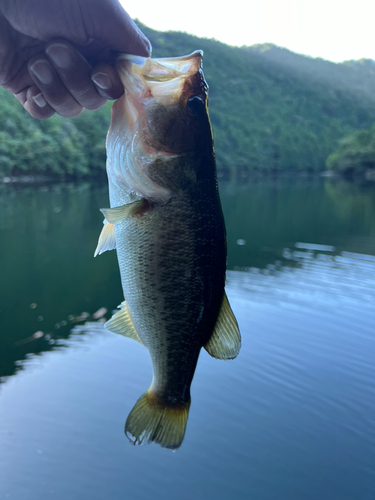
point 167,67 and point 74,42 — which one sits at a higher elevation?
point 74,42

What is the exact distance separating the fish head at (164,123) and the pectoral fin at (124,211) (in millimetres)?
44

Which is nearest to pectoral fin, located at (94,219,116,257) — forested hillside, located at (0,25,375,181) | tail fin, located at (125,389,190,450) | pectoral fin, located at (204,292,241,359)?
pectoral fin, located at (204,292,241,359)

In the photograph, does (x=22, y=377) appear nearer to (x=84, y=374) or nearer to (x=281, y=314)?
(x=84, y=374)

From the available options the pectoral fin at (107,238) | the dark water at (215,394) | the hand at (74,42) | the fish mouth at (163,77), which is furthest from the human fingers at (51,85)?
the dark water at (215,394)

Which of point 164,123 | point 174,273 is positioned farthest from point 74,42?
point 174,273

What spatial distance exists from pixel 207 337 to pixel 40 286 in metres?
22.5

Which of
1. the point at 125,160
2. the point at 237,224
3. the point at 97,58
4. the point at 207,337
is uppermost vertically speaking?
the point at 97,58

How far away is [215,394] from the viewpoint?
13727 millimetres

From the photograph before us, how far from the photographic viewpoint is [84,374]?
14.6m

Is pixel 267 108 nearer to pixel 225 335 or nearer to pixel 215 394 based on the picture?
pixel 215 394

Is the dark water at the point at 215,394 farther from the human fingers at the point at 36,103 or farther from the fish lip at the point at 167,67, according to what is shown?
the fish lip at the point at 167,67

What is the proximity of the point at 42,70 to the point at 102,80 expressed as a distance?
0.43 m

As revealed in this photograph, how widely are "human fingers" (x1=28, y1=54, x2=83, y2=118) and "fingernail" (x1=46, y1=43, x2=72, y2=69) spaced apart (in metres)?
0.12

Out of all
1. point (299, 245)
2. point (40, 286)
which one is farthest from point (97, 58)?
point (299, 245)
